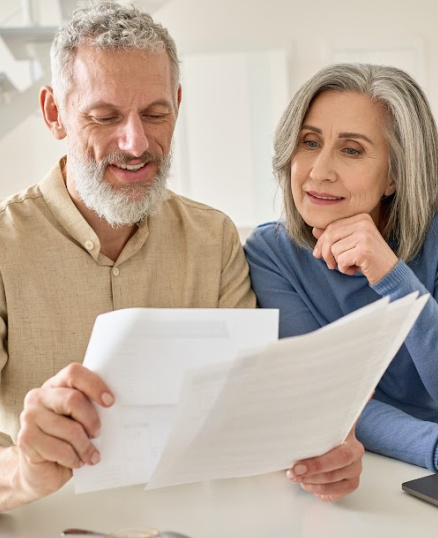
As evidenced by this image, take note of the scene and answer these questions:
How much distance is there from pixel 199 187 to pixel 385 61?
1.57 metres

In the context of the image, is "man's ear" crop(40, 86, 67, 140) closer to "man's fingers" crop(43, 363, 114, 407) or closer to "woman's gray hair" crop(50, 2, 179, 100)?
"woman's gray hair" crop(50, 2, 179, 100)

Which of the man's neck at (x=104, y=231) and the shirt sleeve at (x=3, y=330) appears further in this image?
the man's neck at (x=104, y=231)

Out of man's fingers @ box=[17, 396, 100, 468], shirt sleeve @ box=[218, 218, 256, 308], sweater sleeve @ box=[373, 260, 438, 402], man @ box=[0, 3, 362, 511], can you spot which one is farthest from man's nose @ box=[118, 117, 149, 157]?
man's fingers @ box=[17, 396, 100, 468]

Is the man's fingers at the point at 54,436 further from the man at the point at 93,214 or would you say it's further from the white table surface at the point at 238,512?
the man at the point at 93,214

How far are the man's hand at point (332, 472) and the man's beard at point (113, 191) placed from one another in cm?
67

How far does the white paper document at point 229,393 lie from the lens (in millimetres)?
934

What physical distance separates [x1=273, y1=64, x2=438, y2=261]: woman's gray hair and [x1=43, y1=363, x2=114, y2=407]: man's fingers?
3.09ft

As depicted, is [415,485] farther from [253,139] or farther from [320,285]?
[253,139]

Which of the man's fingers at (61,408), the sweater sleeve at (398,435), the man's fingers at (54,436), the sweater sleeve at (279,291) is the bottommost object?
the sweater sleeve at (398,435)

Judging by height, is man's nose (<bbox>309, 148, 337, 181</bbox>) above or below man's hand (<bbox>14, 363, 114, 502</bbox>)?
above

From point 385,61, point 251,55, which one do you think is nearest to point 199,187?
point 251,55

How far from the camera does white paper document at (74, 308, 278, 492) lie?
97 centimetres

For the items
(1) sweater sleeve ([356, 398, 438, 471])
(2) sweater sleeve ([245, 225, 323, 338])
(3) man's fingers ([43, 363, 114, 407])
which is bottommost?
(1) sweater sleeve ([356, 398, 438, 471])

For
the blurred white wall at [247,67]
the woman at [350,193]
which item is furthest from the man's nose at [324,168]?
the blurred white wall at [247,67]
